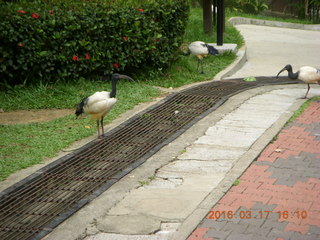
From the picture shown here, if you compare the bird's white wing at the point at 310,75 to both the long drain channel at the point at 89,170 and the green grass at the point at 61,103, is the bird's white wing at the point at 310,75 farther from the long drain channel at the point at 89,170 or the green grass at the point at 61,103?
the green grass at the point at 61,103

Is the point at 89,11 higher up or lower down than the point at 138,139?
higher up

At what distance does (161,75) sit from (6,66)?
10.9 ft

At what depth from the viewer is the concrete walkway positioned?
537 centimetres

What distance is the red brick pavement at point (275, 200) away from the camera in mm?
5129

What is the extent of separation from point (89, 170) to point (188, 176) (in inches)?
48.7

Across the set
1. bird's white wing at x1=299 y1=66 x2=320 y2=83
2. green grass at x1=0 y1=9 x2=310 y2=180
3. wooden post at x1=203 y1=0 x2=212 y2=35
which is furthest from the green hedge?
wooden post at x1=203 y1=0 x2=212 y2=35

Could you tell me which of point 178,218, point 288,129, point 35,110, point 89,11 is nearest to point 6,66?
point 35,110

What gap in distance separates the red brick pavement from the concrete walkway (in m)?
0.13

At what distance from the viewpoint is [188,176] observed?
664cm

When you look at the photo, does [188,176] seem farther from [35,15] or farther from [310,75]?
[35,15]

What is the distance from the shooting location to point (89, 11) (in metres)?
10.5

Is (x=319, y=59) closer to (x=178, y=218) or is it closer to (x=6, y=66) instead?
(x=6, y=66)
